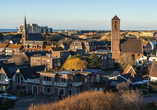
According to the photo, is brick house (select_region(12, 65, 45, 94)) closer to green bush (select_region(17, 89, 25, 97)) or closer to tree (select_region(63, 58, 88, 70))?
green bush (select_region(17, 89, 25, 97))

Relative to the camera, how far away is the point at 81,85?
39156 millimetres

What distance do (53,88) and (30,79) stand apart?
508 cm

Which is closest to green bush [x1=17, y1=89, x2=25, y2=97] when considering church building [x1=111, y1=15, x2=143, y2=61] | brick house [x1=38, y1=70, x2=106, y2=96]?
brick house [x1=38, y1=70, x2=106, y2=96]

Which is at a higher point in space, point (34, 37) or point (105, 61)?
point (34, 37)

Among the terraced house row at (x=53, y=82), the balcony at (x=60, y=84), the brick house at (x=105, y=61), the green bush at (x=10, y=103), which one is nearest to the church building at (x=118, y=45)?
the brick house at (x=105, y=61)

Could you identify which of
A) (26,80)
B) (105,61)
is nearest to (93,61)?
(105,61)

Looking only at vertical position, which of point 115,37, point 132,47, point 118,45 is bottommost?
point 132,47

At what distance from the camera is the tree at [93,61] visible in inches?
2736

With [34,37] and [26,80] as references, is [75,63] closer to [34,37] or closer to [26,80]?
[26,80]

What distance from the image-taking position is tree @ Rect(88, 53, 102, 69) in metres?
69.5

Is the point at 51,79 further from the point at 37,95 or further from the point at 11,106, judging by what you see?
the point at 11,106

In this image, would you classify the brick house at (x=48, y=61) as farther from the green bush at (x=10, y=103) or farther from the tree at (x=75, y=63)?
the green bush at (x=10, y=103)

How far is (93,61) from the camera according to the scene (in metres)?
70.1

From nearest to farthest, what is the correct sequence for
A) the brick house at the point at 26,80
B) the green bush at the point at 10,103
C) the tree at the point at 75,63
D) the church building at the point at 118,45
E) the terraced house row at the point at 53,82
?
1. the green bush at the point at 10,103
2. the terraced house row at the point at 53,82
3. the brick house at the point at 26,80
4. the tree at the point at 75,63
5. the church building at the point at 118,45
